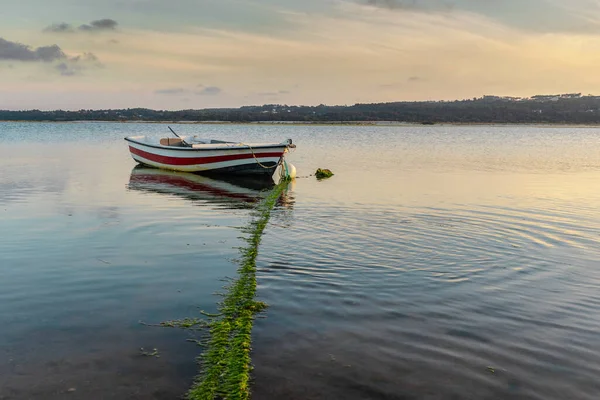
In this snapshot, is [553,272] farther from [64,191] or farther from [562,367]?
[64,191]

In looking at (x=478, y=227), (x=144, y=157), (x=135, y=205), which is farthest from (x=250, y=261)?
(x=144, y=157)

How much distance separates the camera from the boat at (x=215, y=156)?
25594 millimetres

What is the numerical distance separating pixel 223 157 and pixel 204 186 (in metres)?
3.61

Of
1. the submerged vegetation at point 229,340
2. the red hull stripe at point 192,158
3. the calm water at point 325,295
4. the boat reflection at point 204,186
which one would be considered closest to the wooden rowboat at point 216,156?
the red hull stripe at point 192,158

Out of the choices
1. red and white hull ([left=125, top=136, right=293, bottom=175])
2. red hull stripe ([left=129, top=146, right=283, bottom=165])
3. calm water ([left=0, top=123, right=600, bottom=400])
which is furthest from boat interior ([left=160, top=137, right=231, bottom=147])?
calm water ([left=0, top=123, right=600, bottom=400])

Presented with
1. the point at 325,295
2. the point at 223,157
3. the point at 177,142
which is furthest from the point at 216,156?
the point at 325,295

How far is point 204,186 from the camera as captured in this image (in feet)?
75.6

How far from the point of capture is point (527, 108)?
17150cm

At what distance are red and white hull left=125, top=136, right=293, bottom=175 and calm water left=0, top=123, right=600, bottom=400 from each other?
7514mm

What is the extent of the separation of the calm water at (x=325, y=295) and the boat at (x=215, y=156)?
296 inches

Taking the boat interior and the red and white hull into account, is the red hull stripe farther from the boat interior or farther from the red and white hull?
the boat interior

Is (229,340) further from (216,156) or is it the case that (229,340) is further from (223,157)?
(216,156)

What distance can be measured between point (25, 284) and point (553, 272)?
348 inches

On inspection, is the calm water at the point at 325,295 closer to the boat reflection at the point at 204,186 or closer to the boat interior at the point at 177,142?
the boat reflection at the point at 204,186
